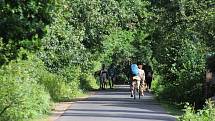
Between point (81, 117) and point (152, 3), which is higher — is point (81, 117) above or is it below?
below

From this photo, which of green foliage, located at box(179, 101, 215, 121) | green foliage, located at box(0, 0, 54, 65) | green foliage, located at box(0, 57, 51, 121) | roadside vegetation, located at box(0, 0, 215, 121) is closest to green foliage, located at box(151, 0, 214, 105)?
roadside vegetation, located at box(0, 0, 215, 121)

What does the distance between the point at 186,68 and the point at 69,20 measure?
768 cm

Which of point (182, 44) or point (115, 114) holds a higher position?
point (182, 44)

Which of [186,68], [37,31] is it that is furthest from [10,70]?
[186,68]

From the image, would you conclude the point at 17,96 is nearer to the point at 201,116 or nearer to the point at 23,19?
the point at 23,19

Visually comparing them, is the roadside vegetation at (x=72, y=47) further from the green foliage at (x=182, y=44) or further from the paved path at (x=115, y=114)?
the paved path at (x=115, y=114)

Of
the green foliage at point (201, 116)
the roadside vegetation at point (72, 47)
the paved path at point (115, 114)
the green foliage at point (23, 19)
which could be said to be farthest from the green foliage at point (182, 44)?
the green foliage at point (23, 19)

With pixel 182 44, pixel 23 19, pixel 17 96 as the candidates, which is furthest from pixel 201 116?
pixel 182 44

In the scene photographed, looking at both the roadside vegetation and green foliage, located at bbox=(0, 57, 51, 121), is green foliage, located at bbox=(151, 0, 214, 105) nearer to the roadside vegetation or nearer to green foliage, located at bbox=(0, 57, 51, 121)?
the roadside vegetation

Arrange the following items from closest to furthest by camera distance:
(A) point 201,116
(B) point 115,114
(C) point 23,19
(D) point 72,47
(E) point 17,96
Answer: (C) point 23,19, (A) point 201,116, (E) point 17,96, (B) point 115,114, (D) point 72,47

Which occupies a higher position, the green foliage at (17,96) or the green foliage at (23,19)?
the green foliage at (23,19)

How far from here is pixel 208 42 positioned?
24.4m

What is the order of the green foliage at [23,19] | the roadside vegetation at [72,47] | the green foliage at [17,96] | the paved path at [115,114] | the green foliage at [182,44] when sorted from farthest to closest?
the green foliage at [182,44]
the paved path at [115,114]
the green foliage at [17,96]
the roadside vegetation at [72,47]
the green foliage at [23,19]

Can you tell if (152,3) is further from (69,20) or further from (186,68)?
(186,68)
